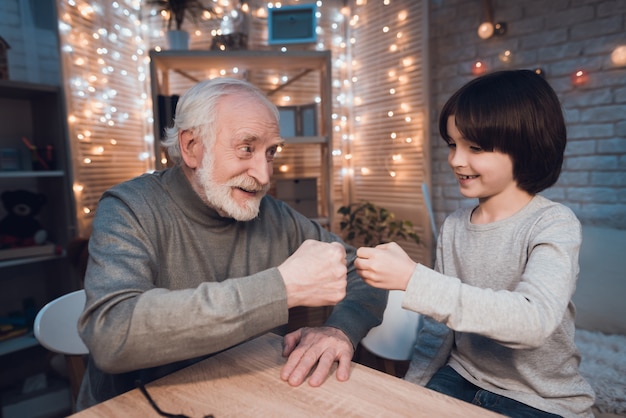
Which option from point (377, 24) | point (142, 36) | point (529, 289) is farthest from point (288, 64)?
point (529, 289)

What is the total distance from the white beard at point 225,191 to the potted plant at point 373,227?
2.14 metres

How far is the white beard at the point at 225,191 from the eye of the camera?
1.14m

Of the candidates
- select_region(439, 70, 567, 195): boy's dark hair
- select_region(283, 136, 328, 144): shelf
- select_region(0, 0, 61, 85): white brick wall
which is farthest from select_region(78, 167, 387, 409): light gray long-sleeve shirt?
select_region(0, 0, 61, 85): white brick wall

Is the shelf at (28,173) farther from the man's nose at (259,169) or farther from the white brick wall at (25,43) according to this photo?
the man's nose at (259,169)

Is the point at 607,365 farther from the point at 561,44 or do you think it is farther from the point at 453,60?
the point at 453,60

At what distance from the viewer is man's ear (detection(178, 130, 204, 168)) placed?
3.88ft

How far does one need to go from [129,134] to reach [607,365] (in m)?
3.38

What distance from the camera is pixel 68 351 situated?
4.59ft

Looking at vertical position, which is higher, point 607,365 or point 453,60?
point 453,60

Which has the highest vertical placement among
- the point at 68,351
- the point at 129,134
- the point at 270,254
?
the point at 129,134

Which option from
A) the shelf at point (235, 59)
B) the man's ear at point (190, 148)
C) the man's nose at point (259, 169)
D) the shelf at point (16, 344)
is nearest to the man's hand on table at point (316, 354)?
the man's nose at point (259, 169)

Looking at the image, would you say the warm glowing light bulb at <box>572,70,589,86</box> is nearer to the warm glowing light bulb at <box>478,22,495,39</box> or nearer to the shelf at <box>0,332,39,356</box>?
the warm glowing light bulb at <box>478,22,495,39</box>

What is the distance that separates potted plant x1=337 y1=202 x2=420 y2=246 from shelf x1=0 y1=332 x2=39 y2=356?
88.8 inches

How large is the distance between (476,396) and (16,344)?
8.46 ft
